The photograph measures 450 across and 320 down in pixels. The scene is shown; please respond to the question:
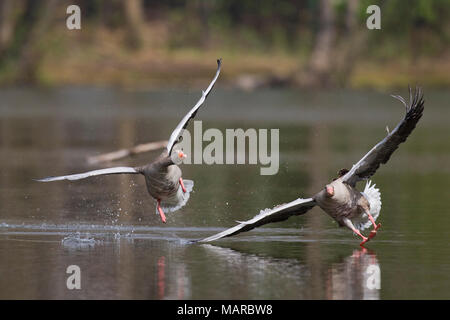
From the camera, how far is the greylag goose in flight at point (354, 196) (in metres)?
15.8

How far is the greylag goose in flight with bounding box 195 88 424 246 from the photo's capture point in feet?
51.8

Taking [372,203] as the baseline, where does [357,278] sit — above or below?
below

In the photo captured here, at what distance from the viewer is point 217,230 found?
1805 centimetres

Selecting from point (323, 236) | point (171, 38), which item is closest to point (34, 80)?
point (171, 38)

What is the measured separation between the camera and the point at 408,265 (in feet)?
49.4

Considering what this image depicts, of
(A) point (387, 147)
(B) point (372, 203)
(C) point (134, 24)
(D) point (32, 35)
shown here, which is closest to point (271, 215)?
(B) point (372, 203)

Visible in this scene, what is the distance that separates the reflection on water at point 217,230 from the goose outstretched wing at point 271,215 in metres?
0.30

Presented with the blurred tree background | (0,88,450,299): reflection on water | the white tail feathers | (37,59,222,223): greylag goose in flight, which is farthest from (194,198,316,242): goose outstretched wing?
the blurred tree background

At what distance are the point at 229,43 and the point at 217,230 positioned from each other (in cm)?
6697

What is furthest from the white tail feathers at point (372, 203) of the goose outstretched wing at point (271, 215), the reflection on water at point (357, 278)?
the goose outstretched wing at point (271, 215)

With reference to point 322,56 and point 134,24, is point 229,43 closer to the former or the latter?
point 134,24

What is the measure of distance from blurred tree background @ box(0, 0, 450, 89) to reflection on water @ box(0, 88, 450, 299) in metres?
33.1

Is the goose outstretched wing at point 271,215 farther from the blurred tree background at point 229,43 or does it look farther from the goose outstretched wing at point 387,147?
the blurred tree background at point 229,43
